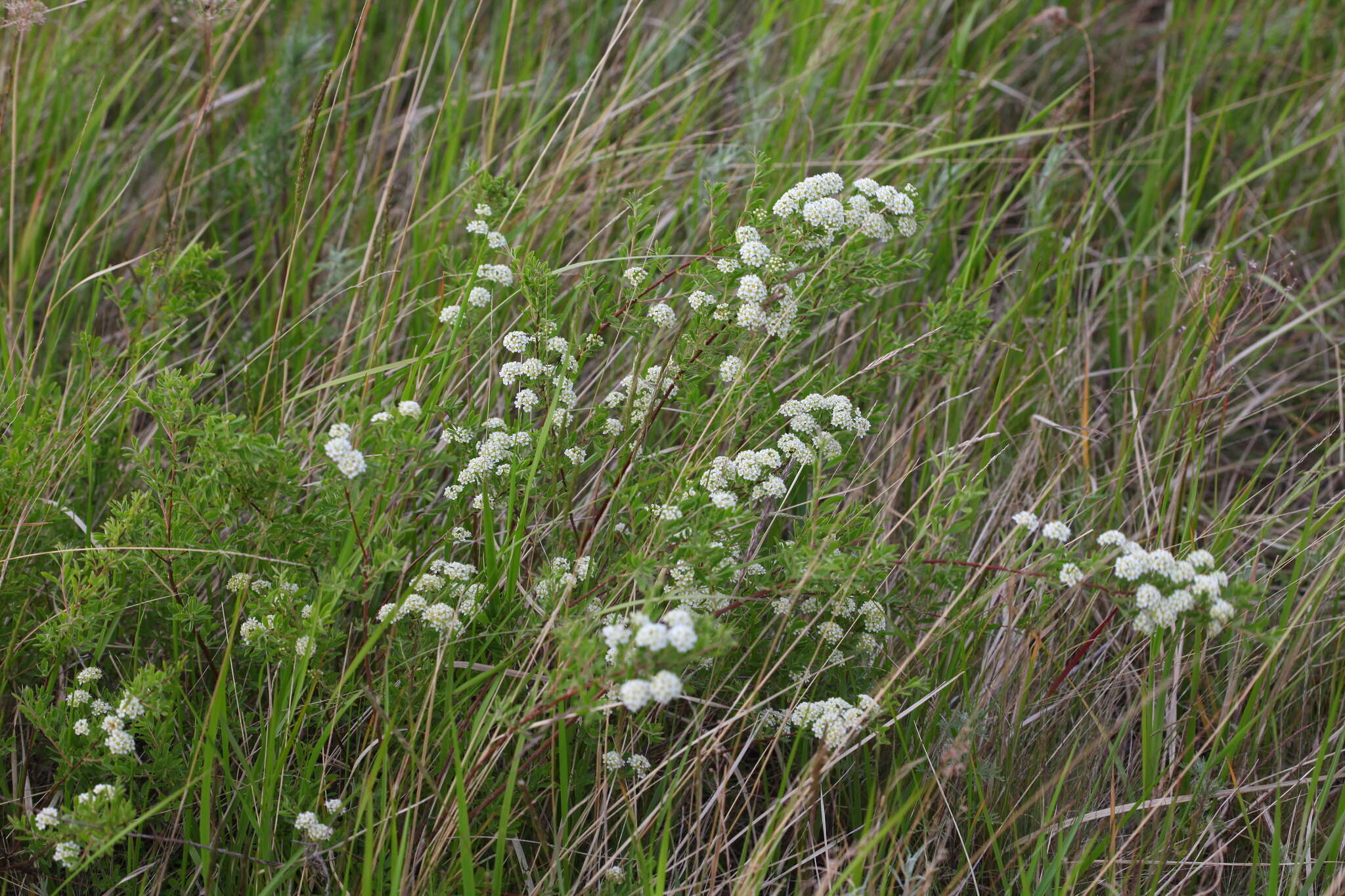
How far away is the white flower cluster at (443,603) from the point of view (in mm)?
1854

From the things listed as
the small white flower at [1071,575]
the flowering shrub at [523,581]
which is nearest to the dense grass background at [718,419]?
the flowering shrub at [523,581]

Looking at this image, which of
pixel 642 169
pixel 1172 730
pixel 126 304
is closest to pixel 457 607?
pixel 126 304

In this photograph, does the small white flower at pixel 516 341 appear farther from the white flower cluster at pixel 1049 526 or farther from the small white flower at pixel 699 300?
the white flower cluster at pixel 1049 526

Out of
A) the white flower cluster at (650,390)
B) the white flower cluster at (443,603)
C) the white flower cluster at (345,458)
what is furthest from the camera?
the white flower cluster at (650,390)

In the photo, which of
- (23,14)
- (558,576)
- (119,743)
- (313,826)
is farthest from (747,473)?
(23,14)

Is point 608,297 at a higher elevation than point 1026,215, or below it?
higher

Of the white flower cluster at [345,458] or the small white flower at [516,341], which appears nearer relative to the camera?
the white flower cluster at [345,458]

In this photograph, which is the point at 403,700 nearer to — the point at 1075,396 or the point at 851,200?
the point at 851,200

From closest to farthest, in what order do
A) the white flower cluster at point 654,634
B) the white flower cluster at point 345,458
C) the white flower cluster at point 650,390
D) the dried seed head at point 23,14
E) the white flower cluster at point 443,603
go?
the white flower cluster at point 654,634, the white flower cluster at point 345,458, the white flower cluster at point 443,603, the white flower cluster at point 650,390, the dried seed head at point 23,14

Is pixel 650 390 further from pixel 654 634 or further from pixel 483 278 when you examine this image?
pixel 654 634

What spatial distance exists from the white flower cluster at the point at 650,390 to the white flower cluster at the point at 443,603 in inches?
18.0

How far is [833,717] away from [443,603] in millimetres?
746

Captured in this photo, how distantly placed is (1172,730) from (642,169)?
2.18 meters

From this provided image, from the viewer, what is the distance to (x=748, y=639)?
2049mm
